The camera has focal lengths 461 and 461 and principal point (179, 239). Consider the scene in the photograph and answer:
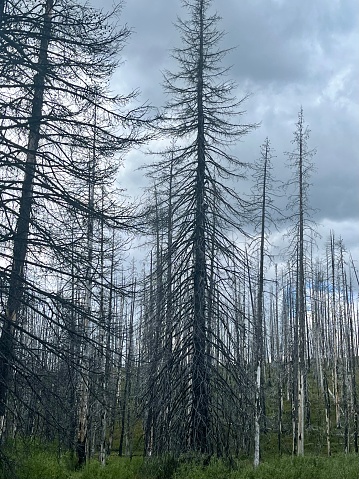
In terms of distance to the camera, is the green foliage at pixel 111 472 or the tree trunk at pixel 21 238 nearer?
the tree trunk at pixel 21 238

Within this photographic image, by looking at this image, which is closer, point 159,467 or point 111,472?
point 159,467

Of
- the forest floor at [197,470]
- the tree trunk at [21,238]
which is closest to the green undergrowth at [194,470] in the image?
the forest floor at [197,470]

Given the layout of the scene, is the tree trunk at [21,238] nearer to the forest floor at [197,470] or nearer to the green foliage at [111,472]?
the forest floor at [197,470]

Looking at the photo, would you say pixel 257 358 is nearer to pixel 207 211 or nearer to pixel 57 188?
pixel 207 211

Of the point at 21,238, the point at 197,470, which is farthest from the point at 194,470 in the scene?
the point at 21,238

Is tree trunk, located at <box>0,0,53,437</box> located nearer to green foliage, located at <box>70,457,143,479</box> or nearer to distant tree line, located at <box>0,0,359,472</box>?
distant tree line, located at <box>0,0,359,472</box>

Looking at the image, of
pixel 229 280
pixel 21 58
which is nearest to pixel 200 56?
pixel 229 280

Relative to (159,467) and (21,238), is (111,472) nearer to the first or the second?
(159,467)

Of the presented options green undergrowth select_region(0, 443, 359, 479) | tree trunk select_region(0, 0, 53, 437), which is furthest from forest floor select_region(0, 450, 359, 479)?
tree trunk select_region(0, 0, 53, 437)

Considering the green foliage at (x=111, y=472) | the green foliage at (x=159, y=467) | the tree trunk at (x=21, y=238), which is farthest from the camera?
the green foliage at (x=111, y=472)

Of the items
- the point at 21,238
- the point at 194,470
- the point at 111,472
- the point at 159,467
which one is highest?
the point at 21,238

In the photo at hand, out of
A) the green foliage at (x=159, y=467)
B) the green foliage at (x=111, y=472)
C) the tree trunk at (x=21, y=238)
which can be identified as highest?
the tree trunk at (x=21, y=238)

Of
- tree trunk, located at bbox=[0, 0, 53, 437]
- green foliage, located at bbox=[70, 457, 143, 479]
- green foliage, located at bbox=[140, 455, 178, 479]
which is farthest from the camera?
green foliage, located at bbox=[70, 457, 143, 479]

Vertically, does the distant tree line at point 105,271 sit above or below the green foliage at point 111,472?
above
